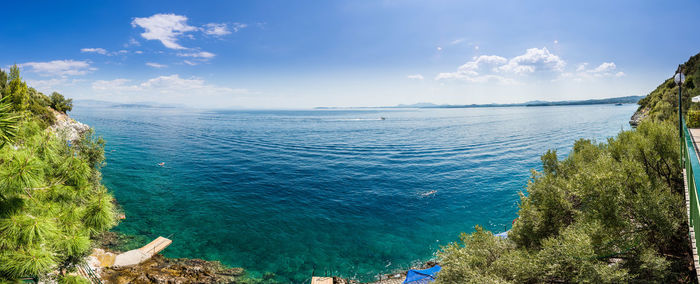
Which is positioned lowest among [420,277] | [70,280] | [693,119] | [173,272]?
[420,277]

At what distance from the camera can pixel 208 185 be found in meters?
38.1

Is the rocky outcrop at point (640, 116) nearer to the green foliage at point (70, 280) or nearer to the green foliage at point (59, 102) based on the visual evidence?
the green foliage at point (70, 280)

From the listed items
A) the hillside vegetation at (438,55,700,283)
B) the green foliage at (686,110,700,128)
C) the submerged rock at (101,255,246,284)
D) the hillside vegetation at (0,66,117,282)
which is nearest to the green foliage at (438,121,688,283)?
→ the hillside vegetation at (438,55,700,283)

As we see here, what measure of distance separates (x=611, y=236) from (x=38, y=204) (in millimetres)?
20921

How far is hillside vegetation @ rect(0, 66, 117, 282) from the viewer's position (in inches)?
262

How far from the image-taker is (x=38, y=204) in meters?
8.15

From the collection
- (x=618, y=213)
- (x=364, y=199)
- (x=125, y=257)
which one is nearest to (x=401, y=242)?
(x=364, y=199)

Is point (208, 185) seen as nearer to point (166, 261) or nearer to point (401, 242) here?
point (166, 261)

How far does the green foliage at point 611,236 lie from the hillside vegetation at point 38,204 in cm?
1479

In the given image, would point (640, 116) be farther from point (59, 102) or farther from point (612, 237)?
point (59, 102)

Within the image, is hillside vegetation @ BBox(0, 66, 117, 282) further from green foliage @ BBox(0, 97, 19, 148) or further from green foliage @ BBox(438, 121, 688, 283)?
green foliage @ BBox(438, 121, 688, 283)

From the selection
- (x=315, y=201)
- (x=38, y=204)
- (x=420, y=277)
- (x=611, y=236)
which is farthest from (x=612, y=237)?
(x=315, y=201)

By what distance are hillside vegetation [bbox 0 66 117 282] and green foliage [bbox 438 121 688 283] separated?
1479 cm

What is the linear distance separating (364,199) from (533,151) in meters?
48.0
